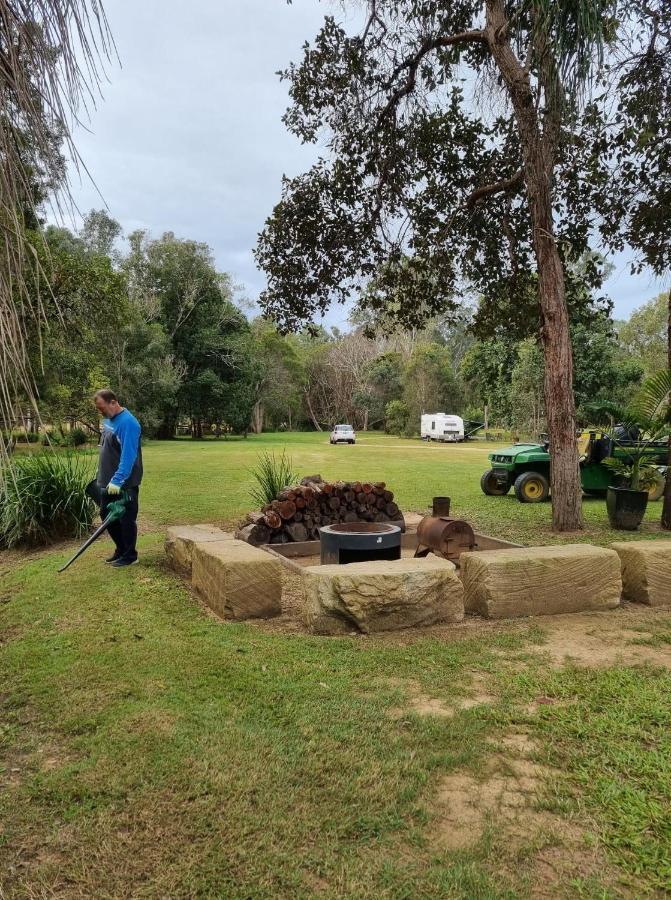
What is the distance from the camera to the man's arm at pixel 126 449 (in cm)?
542

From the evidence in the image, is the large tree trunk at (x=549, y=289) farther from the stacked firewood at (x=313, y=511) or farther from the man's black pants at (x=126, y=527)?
the man's black pants at (x=126, y=527)

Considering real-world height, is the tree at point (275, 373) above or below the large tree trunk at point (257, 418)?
above

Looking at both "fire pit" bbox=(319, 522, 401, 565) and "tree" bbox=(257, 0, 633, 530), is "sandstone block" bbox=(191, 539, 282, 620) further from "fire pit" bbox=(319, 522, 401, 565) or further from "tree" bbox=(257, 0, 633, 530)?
"tree" bbox=(257, 0, 633, 530)

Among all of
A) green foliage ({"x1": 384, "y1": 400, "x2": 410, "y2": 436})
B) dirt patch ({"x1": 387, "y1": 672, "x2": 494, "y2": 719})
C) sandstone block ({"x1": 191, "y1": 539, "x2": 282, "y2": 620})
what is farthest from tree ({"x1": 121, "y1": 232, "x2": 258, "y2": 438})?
dirt patch ({"x1": 387, "y1": 672, "x2": 494, "y2": 719})

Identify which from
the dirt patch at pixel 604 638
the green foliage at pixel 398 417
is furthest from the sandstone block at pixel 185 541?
the green foliage at pixel 398 417

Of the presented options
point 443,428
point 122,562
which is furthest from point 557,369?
point 443,428

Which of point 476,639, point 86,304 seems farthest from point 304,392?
point 476,639

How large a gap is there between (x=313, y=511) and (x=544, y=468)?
5.53 metres

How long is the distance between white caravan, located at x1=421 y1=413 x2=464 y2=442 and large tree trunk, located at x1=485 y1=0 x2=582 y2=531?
29.8 m

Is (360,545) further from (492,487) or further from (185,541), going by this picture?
(492,487)

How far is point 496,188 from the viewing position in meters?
Answer: 8.04

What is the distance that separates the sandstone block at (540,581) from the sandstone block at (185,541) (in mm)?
2169

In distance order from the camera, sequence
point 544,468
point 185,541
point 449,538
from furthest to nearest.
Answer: point 544,468 < point 449,538 < point 185,541

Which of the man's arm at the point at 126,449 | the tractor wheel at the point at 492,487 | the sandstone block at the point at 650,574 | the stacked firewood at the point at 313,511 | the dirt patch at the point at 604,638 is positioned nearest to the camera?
the dirt patch at the point at 604,638
